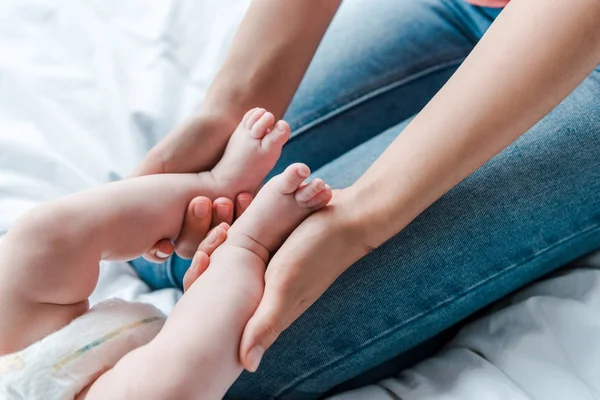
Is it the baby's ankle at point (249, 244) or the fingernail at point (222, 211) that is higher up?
the baby's ankle at point (249, 244)

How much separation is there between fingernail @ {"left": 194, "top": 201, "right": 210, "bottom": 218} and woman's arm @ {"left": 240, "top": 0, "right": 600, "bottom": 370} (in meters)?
0.12

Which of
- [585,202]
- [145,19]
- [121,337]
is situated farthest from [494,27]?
[145,19]

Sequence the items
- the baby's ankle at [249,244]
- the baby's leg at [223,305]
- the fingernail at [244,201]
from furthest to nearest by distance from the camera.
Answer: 1. the fingernail at [244,201]
2. the baby's ankle at [249,244]
3. the baby's leg at [223,305]

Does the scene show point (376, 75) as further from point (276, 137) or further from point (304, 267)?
point (304, 267)

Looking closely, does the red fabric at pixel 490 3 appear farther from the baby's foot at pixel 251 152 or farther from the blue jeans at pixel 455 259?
the baby's foot at pixel 251 152

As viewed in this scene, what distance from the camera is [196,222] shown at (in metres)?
0.67

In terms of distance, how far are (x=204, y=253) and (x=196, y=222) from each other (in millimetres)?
74

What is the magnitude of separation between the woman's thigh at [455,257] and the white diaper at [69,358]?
15 centimetres

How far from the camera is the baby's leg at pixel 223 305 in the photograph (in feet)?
1.63

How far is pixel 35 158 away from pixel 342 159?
42cm

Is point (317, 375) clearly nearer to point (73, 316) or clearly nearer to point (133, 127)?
point (73, 316)

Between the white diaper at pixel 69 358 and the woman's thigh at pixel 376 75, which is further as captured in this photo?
the woman's thigh at pixel 376 75

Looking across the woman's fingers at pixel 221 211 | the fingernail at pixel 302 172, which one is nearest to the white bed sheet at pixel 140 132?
the woman's fingers at pixel 221 211

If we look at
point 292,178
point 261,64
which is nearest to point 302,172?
point 292,178
